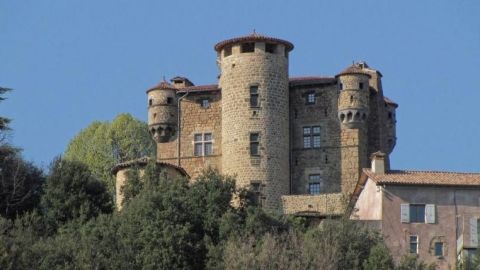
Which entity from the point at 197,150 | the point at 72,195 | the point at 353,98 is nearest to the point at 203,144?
the point at 197,150

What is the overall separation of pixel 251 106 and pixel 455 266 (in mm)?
15130

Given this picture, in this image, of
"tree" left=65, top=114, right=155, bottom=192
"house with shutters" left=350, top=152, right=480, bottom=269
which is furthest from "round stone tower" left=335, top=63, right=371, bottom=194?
"tree" left=65, top=114, right=155, bottom=192

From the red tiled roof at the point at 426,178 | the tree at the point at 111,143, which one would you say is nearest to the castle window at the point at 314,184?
the red tiled roof at the point at 426,178

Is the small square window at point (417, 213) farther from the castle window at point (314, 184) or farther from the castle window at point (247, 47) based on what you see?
the castle window at point (247, 47)

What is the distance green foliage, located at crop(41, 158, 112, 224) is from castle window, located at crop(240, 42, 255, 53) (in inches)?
365

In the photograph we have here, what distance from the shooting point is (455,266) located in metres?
63.7

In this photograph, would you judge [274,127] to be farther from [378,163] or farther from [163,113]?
[378,163]

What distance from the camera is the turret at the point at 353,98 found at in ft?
248

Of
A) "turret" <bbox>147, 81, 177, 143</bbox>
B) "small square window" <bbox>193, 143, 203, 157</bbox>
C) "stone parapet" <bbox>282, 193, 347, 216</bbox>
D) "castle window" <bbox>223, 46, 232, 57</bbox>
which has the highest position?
"castle window" <bbox>223, 46, 232, 57</bbox>

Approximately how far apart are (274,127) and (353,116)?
3.65m

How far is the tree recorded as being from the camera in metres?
88.7

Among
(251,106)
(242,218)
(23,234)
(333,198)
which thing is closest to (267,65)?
(251,106)

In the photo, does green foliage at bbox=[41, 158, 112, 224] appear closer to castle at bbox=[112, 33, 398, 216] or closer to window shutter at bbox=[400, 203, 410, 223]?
castle at bbox=[112, 33, 398, 216]

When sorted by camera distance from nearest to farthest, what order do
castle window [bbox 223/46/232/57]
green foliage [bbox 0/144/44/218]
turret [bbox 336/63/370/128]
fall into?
green foliage [bbox 0/144/44/218], turret [bbox 336/63/370/128], castle window [bbox 223/46/232/57]
